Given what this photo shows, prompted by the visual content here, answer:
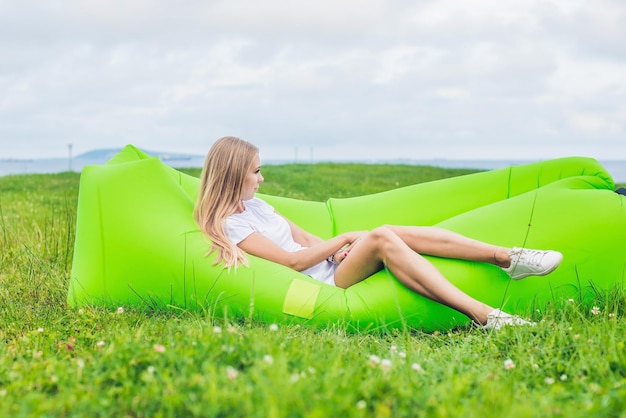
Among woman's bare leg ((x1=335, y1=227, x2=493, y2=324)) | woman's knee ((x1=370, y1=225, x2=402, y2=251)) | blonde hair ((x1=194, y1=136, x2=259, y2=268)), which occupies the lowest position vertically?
woman's bare leg ((x1=335, y1=227, x2=493, y2=324))

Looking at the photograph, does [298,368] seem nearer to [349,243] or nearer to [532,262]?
[349,243]

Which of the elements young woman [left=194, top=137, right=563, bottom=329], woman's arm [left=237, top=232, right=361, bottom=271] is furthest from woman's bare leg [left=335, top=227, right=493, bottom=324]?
woman's arm [left=237, top=232, right=361, bottom=271]

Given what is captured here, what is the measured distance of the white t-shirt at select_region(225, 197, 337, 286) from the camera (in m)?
4.70

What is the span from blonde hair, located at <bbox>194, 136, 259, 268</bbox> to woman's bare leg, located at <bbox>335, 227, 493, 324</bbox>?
3.06 ft

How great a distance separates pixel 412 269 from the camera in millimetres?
4254

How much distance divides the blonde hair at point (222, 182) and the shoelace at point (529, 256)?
1895mm

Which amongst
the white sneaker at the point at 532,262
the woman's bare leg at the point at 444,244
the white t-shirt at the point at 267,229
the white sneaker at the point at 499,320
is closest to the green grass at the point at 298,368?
the white sneaker at the point at 499,320

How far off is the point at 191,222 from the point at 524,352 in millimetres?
2522

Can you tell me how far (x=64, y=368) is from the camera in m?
3.01

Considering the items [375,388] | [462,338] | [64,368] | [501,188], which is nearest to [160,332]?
[64,368]

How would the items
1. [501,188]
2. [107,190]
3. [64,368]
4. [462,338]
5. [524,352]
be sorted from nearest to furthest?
[64,368], [524,352], [462,338], [107,190], [501,188]

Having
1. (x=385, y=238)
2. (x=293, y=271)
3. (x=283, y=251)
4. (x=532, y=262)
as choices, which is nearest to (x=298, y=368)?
(x=385, y=238)

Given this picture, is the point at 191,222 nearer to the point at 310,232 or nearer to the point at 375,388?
the point at 310,232

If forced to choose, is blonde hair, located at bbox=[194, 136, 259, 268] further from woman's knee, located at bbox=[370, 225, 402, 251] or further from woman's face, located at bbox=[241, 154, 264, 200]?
woman's knee, located at bbox=[370, 225, 402, 251]
